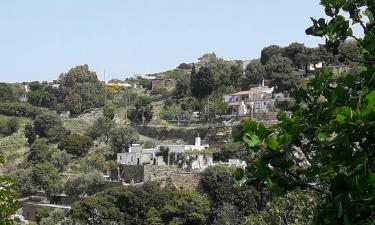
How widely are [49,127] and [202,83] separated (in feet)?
44.5

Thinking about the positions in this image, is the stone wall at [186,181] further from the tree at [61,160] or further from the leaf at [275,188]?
the leaf at [275,188]

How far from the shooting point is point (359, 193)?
8.42ft

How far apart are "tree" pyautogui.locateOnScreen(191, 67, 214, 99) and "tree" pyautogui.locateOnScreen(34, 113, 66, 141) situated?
12061 mm

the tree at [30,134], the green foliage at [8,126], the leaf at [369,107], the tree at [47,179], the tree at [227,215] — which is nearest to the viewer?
the leaf at [369,107]

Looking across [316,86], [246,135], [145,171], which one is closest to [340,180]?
[246,135]

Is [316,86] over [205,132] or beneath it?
over

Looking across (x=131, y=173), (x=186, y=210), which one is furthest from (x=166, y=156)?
(x=186, y=210)

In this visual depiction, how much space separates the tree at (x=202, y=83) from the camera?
54812 millimetres

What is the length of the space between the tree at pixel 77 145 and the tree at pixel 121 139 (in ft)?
8.35

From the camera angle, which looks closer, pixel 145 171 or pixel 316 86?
pixel 316 86

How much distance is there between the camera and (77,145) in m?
46.7

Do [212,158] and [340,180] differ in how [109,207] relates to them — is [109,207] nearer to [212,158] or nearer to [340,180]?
[212,158]

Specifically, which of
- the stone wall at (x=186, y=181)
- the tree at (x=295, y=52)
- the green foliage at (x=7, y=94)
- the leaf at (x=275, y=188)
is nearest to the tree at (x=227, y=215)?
the stone wall at (x=186, y=181)

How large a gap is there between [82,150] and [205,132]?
926 centimetres
